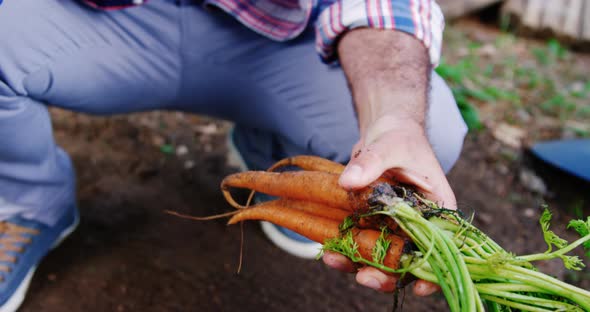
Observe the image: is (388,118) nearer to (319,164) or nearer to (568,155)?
(319,164)

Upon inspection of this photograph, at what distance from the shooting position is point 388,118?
4.76 feet

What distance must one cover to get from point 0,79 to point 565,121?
328 centimetres

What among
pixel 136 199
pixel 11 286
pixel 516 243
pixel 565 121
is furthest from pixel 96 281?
pixel 565 121

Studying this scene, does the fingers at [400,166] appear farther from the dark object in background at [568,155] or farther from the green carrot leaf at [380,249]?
the dark object in background at [568,155]

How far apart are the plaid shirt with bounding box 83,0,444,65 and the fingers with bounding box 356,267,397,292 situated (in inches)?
32.4

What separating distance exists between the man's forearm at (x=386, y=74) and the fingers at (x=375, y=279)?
405 millimetres

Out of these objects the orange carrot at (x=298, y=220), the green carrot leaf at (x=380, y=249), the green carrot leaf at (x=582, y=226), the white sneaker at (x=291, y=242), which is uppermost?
the green carrot leaf at (x=582, y=226)

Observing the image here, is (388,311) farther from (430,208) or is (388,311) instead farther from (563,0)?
(563,0)

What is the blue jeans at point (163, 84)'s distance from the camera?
5.56ft

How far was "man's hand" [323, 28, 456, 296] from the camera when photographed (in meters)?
1.30

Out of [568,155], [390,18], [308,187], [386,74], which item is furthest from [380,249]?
[568,155]

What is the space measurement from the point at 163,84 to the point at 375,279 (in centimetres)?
117

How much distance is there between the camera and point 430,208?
Answer: 51.4 inches

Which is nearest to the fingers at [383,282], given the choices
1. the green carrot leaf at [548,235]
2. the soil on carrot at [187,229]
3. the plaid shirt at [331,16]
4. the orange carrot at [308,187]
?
the orange carrot at [308,187]
